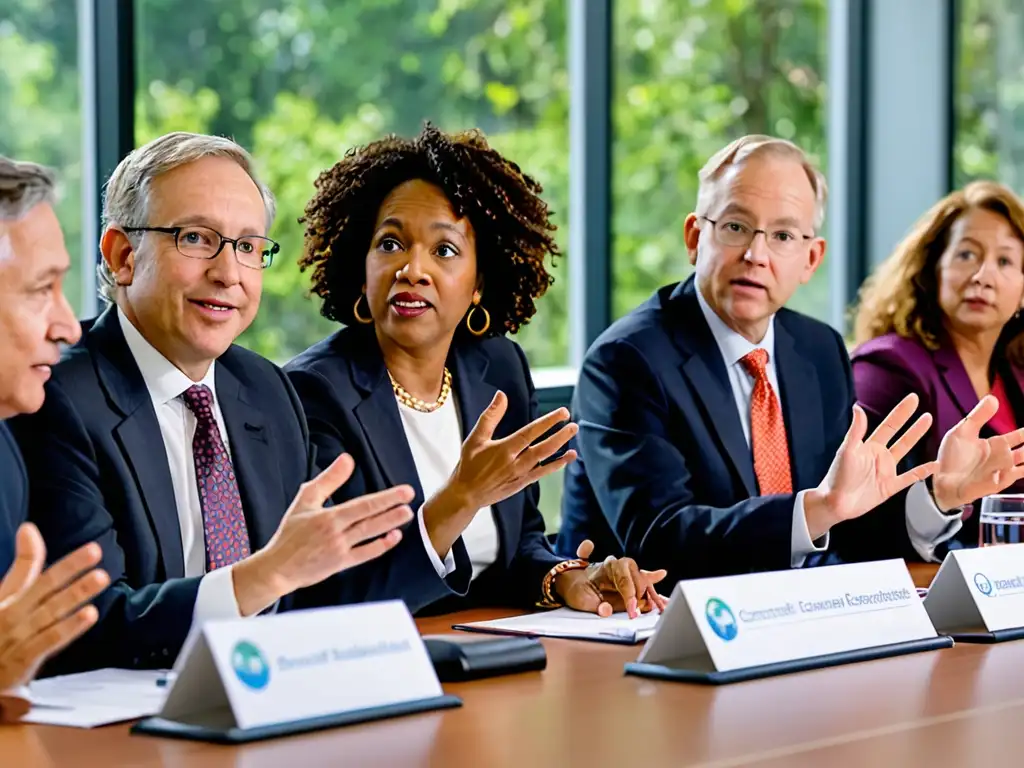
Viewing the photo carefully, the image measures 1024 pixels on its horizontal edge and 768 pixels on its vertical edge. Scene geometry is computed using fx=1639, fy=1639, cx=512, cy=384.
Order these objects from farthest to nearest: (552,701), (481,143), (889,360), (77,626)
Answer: (889,360), (481,143), (552,701), (77,626)

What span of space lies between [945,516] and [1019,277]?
102 cm

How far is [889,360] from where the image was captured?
4.05 meters

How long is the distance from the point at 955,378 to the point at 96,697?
266 cm

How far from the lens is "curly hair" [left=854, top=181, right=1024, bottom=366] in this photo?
418cm

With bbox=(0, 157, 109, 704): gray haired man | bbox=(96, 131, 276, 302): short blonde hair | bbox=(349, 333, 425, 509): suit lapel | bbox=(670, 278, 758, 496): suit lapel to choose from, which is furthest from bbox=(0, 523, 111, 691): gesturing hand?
bbox=(670, 278, 758, 496): suit lapel

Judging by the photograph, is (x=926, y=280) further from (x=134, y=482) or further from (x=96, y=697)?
(x=96, y=697)

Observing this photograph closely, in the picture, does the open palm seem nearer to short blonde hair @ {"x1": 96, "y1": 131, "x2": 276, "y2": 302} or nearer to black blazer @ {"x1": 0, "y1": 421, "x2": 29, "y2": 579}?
short blonde hair @ {"x1": 96, "y1": 131, "x2": 276, "y2": 302}

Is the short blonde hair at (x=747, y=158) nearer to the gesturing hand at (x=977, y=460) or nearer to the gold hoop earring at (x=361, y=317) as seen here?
the gesturing hand at (x=977, y=460)

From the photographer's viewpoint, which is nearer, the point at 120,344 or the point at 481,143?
the point at 120,344

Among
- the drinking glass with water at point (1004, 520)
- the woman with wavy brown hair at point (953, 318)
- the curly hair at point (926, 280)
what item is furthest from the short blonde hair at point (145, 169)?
the curly hair at point (926, 280)

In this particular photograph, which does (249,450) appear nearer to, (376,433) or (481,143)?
(376,433)

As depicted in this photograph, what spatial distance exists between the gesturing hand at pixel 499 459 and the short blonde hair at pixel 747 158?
3.52 feet

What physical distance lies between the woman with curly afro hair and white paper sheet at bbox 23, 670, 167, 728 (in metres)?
0.71

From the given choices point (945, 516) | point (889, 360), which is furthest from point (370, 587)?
point (889, 360)
